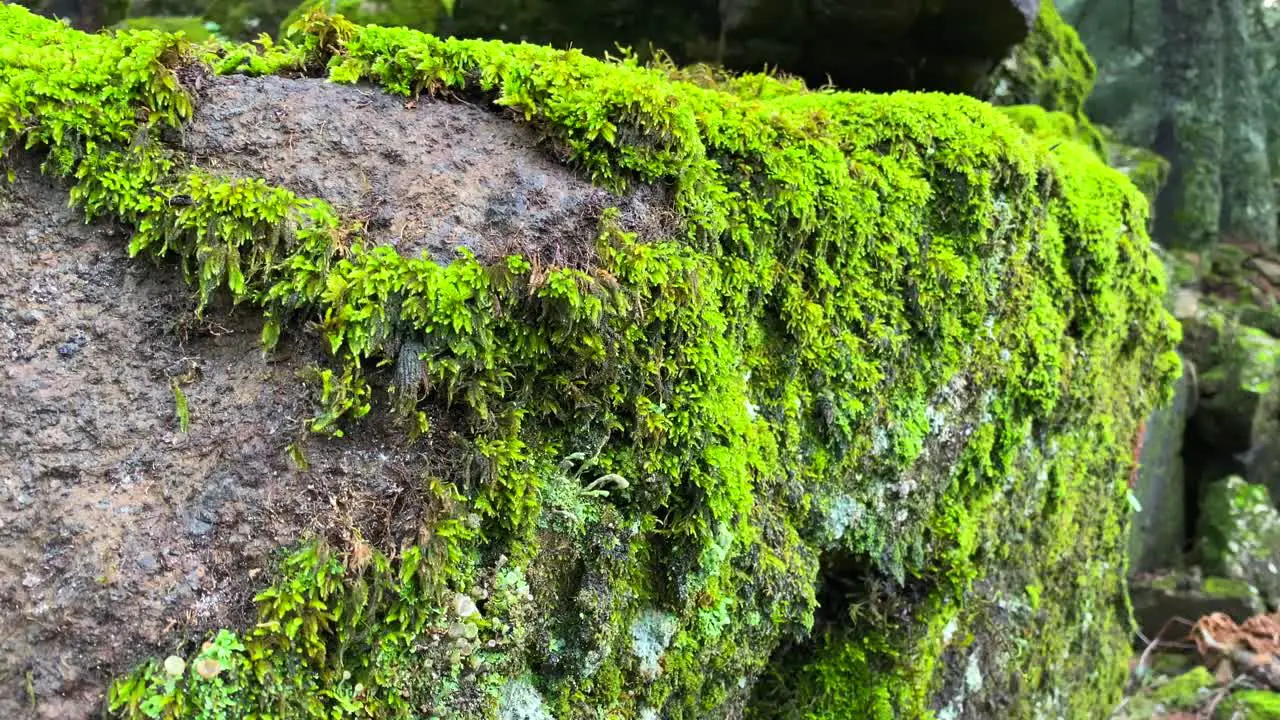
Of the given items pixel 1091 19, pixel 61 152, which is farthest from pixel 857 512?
pixel 1091 19

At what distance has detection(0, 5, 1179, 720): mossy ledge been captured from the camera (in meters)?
1.87

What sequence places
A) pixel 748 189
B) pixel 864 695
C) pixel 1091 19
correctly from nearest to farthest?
pixel 748 189 < pixel 864 695 < pixel 1091 19

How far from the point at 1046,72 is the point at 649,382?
20.5 feet

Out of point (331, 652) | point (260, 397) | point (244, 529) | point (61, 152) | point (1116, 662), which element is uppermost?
point (61, 152)

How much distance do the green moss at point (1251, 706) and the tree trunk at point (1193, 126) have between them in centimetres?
1017

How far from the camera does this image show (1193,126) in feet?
47.6

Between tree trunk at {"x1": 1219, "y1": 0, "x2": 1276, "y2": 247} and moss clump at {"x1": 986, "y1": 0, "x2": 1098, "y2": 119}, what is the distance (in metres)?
10.1

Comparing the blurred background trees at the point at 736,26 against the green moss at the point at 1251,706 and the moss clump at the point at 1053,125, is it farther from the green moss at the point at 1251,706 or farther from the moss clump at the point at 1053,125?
the green moss at the point at 1251,706

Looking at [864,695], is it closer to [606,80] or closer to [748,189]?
[748,189]

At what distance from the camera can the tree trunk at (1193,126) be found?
46.1 feet

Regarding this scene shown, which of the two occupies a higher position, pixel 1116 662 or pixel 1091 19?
pixel 1091 19

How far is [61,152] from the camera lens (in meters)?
1.91

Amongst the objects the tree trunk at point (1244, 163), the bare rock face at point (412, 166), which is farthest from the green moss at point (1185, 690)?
the tree trunk at point (1244, 163)

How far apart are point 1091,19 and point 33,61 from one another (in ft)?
66.9
